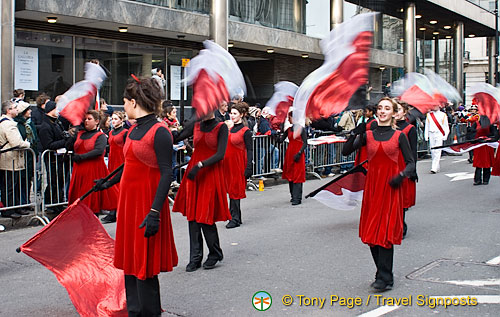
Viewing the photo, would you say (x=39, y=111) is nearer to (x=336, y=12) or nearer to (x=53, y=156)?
(x=53, y=156)

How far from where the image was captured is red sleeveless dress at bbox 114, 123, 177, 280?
473cm

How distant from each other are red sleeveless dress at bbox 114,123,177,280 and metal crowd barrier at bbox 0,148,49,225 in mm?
5432

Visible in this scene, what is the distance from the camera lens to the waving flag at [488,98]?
35.3ft

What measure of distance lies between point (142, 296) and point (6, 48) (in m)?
10.2

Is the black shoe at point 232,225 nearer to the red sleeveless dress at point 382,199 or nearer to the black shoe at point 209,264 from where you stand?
the black shoe at point 209,264

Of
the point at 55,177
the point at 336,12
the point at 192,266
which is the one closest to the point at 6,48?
the point at 55,177

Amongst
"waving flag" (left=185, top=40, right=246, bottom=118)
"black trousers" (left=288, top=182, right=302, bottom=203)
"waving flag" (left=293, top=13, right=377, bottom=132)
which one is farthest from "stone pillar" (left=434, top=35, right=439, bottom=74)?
"waving flag" (left=293, top=13, right=377, bottom=132)

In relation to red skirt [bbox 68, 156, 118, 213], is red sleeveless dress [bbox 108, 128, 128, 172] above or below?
above

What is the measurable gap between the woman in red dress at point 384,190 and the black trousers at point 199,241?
1.75 meters

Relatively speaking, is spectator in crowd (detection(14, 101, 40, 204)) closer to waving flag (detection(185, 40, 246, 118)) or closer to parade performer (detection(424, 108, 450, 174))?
waving flag (detection(185, 40, 246, 118))

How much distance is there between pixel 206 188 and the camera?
6.92m

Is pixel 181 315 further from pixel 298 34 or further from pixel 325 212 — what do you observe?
pixel 298 34

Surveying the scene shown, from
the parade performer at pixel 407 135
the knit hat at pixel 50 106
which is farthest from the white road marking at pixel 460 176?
the knit hat at pixel 50 106

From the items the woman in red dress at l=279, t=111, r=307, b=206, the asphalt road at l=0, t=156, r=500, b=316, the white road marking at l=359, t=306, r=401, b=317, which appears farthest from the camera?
the woman in red dress at l=279, t=111, r=307, b=206
